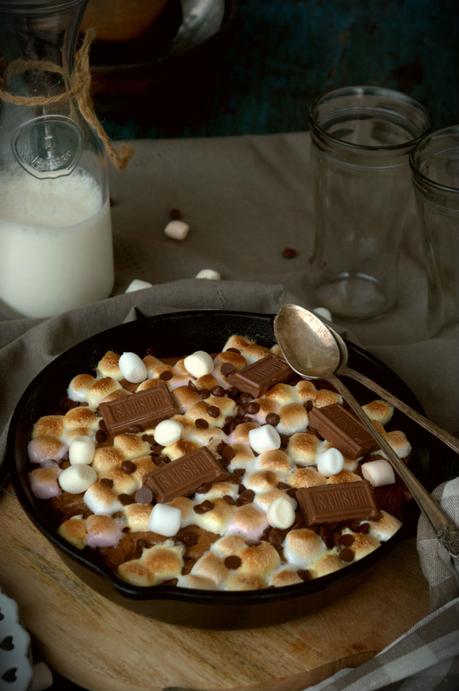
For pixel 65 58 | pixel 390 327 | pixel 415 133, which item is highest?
pixel 65 58

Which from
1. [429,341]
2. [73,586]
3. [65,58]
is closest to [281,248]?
[429,341]

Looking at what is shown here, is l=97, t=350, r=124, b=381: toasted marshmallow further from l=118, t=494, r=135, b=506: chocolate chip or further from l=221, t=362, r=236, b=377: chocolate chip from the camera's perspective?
l=118, t=494, r=135, b=506: chocolate chip

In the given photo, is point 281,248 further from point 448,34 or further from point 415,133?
point 448,34

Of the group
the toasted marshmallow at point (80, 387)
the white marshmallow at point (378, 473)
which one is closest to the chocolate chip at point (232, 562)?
the white marshmallow at point (378, 473)

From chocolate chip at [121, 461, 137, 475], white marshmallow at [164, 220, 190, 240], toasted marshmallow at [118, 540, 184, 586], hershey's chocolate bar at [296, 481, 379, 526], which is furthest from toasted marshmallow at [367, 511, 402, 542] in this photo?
white marshmallow at [164, 220, 190, 240]

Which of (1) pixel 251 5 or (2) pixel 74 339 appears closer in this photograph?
(2) pixel 74 339

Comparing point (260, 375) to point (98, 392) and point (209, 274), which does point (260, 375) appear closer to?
point (98, 392)

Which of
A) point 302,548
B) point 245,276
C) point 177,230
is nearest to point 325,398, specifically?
point 302,548
